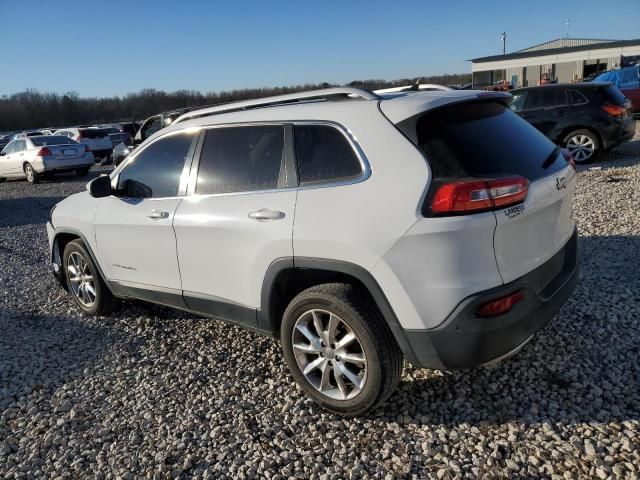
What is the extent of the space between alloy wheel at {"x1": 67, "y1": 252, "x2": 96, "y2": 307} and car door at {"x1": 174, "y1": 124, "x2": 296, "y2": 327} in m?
1.52

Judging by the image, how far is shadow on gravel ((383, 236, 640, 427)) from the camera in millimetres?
2754

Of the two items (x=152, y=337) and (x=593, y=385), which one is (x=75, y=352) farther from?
(x=593, y=385)

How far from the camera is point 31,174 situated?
16.3 meters

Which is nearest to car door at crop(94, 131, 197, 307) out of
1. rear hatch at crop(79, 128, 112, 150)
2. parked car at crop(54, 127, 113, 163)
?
parked car at crop(54, 127, 113, 163)

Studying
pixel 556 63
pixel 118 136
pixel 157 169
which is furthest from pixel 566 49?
pixel 157 169

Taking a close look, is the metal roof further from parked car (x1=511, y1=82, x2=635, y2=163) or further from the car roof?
the car roof

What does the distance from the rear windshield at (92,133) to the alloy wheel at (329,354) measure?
2117cm

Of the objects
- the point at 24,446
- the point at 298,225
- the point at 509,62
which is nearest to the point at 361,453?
the point at 298,225

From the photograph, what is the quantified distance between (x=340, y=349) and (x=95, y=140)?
843 inches

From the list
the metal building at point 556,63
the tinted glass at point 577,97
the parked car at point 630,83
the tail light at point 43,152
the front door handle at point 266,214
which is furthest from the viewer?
the metal building at point 556,63

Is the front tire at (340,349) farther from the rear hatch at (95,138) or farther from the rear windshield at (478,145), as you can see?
the rear hatch at (95,138)

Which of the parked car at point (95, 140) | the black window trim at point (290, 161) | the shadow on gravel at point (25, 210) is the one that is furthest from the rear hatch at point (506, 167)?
the parked car at point (95, 140)

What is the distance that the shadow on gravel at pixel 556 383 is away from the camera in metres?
2.75

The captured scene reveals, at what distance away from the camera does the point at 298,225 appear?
8.98 feet
